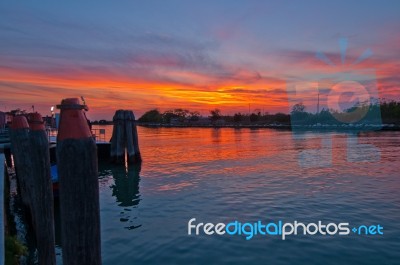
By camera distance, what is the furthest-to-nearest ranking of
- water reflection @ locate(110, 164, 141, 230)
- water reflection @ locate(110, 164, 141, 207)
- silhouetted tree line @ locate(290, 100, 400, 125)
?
1. silhouetted tree line @ locate(290, 100, 400, 125)
2. water reflection @ locate(110, 164, 141, 207)
3. water reflection @ locate(110, 164, 141, 230)

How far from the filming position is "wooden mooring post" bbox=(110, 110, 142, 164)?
25.3m

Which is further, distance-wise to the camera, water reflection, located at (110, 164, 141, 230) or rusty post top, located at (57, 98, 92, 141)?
water reflection, located at (110, 164, 141, 230)

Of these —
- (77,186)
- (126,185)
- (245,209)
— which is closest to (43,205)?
(77,186)

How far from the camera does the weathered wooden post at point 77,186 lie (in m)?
3.24

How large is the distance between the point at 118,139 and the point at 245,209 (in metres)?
15.4

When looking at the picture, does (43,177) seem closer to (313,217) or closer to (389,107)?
(313,217)

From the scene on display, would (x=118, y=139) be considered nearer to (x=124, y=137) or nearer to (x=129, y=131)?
(x=124, y=137)

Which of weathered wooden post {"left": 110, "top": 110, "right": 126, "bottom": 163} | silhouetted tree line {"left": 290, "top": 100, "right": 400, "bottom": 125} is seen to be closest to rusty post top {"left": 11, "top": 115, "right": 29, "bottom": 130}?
weathered wooden post {"left": 110, "top": 110, "right": 126, "bottom": 163}

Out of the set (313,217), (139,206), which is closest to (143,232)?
(139,206)

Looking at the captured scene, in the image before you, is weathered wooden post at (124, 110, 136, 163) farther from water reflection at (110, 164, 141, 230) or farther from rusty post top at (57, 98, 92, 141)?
rusty post top at (57, 98, 92, 141)

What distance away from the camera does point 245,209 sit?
13.0 metres

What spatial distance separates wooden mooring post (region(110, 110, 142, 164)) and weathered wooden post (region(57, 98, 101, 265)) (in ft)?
73.3

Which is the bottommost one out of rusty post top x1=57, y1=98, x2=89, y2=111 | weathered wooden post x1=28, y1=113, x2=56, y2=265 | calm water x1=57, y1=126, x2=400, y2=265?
calm water x1=57, y1=126, x2=400, y2=265

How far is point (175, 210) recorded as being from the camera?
43.5 feet
